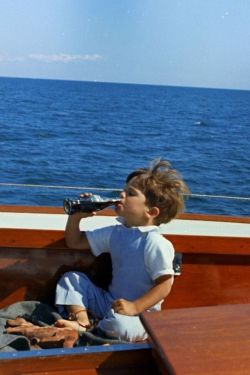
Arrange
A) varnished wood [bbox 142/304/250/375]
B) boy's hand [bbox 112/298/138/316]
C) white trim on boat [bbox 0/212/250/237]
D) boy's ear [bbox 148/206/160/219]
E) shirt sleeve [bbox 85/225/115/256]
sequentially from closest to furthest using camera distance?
1. varnished wood [bbox 142/304/250/375]
2. boy's hand [bbox 112/298/138/316]
3. boy's ear [bbox 148/206/160/219]
4. shirt sleeve [bbox 85/225/115/256]
5. white trim on boat [bbox 0/212/250/237]

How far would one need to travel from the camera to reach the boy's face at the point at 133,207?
2602 millimetres

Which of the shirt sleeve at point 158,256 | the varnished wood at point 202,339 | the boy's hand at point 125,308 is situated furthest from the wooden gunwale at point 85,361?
the shirt sleeve at point 158,256

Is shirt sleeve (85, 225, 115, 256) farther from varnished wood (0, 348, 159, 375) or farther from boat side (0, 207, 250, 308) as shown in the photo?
varnished wood (0, 348, 159, 375)

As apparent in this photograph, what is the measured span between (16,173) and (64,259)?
18831 mm

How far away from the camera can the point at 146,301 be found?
8.06ft

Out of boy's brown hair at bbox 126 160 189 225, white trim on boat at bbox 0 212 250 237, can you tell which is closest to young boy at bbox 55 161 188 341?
boy's brown hair at bbox 126 160 189 225

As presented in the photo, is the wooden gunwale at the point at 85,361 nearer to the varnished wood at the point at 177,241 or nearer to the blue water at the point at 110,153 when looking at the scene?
the varnished wood at the point at 177,241

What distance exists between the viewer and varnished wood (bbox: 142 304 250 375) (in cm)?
152

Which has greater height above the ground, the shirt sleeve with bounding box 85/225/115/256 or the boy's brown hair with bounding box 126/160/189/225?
the boy's brown hair with bounding box 126/160/189/225

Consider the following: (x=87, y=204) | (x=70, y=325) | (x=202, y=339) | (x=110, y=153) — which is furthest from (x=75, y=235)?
(x=110, y=153)

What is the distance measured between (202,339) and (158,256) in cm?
91

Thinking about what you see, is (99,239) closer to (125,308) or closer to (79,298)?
(79,298)

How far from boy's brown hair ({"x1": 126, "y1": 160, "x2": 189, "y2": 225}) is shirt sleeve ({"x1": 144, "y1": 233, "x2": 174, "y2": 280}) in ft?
0.38

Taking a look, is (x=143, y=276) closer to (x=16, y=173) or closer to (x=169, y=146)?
(x=16, y=173)
